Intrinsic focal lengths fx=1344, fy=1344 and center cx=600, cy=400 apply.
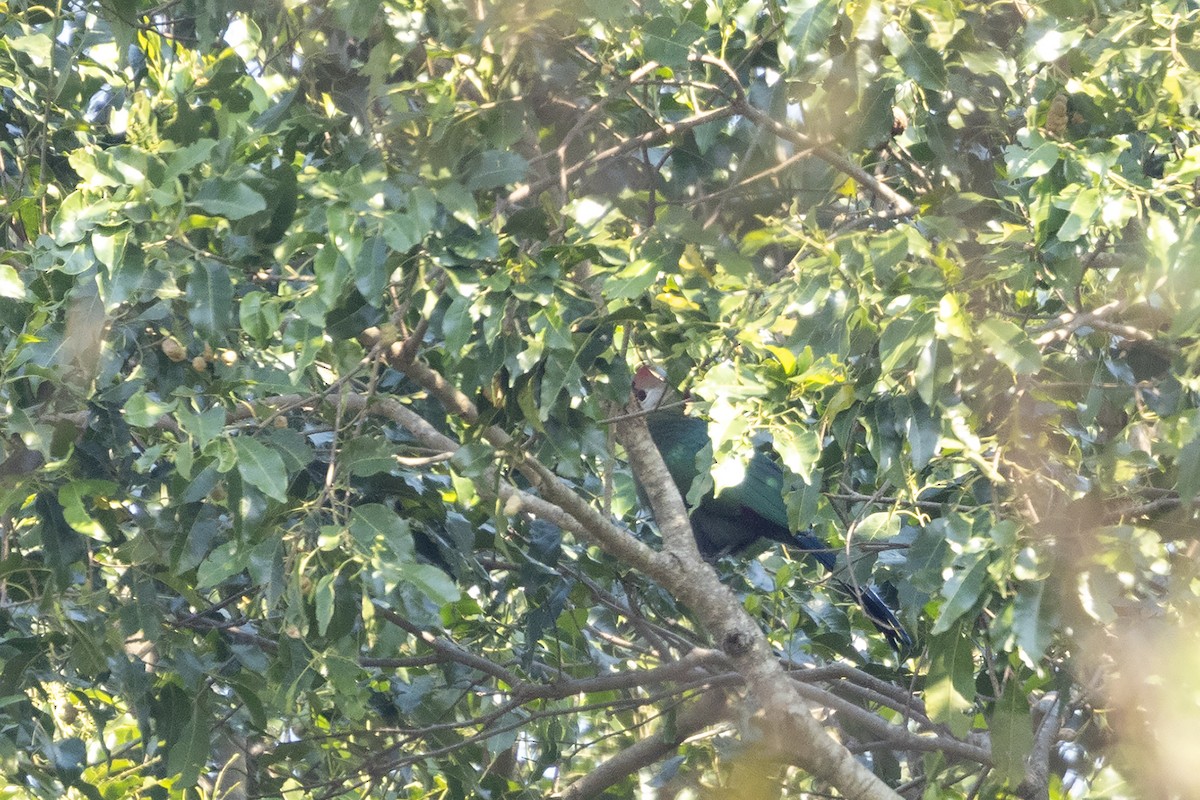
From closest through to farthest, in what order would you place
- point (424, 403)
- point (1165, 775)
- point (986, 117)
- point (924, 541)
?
point (1165, 775)
point (924, 541)
point (986, 117)
point (424, 403)

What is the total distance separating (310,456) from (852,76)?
1207 millimetres

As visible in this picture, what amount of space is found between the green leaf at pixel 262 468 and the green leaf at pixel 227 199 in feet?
1.24

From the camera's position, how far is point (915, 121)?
9.01 ft

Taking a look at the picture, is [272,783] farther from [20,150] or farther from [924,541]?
[924,541]

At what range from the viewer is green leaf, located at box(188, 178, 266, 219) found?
2162mm

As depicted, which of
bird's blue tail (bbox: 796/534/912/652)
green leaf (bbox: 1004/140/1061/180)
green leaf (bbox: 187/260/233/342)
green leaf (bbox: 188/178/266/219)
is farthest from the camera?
bird's blue tail (bbox: 796/534/912/652)

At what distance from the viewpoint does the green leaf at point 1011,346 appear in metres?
1.95

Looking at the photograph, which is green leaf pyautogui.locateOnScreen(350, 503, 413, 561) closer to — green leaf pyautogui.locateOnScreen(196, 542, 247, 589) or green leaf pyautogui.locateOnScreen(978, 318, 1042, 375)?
green leaf pyautogui.locateOnScreen(196, 542, 247, 589)

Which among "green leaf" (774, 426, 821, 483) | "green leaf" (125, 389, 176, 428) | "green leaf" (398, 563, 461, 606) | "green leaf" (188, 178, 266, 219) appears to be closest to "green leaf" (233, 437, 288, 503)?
"green leaf" (125, 389, 176, 428)

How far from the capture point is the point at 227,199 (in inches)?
86.1

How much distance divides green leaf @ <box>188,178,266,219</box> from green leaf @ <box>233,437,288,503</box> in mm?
378

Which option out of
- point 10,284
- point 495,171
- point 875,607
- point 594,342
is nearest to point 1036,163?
point 594,342

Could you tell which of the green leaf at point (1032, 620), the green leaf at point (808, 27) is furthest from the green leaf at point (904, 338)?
→ the green leaf at point (808, 27)

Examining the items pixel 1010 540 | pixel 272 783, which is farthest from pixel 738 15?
pixel 272 783
